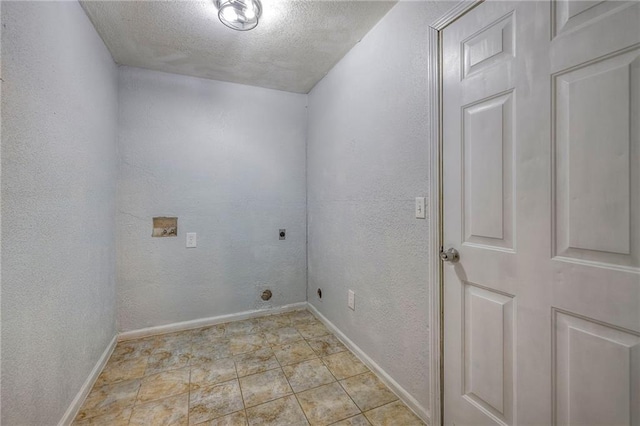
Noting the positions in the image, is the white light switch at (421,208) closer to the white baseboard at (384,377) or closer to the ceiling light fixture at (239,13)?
the white baseboard at (384,377)

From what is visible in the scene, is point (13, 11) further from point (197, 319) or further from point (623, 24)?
point (197, 319)

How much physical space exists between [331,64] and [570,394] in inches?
96.8

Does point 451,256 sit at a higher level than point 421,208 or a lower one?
lower

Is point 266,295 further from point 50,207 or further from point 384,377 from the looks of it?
point 50,207

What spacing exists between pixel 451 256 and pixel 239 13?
5.92ft

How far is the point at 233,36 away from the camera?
190 centimetres

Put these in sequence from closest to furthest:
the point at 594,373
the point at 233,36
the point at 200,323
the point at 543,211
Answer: the point at 594,373 → the point at 543,211 → the point at 233,36 → the point at 200,323

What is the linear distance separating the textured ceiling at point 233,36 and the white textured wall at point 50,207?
0.76 feet

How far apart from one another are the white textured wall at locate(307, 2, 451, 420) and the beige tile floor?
0.67 feet

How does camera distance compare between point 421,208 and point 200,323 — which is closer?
point 421,208

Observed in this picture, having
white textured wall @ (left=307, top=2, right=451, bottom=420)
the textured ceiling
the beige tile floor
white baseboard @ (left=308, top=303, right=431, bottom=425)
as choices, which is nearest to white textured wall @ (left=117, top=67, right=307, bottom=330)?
the textured ceiling

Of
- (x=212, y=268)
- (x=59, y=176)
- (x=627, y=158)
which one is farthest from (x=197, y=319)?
(x=627, y=158)

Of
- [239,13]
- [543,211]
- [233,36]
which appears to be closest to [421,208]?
[543,211]

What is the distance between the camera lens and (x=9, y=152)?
3.35 feet
